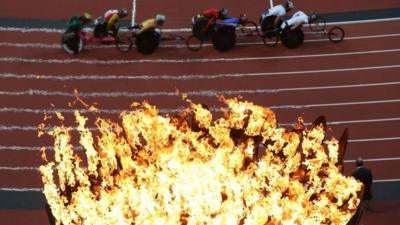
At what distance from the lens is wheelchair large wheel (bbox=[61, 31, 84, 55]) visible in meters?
23.5

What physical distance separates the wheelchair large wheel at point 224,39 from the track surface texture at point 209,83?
0.26 metres

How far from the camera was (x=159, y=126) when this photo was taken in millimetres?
14961

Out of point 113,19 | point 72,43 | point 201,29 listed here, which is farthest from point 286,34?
point 72,43

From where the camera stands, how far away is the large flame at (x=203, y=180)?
42.6 ft

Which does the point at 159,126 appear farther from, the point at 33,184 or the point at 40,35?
the point at 40,35

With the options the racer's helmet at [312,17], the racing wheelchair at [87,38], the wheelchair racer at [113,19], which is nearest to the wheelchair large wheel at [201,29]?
the racing wheelchair at [87,38]

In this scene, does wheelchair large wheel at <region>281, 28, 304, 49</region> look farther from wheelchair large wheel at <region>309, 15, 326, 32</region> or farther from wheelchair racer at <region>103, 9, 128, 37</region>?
wheelchair racer at <region>103, 9, 128, 37</region>

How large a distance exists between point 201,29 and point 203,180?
36.2 feet

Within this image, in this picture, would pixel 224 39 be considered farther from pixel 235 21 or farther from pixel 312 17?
pixel 312 17

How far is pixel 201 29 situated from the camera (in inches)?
940

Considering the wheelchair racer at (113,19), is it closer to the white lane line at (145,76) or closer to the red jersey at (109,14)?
the red jersey at (109,14)

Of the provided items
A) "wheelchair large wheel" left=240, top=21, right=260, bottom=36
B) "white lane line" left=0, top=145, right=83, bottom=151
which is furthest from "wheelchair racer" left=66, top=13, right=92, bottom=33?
"white lane line" left=0, top=145, right=83, bottom=151

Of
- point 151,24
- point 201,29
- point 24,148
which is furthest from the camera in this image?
point 201,29

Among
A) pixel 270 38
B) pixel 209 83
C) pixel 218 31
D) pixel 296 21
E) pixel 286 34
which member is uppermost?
pixel 296 21
